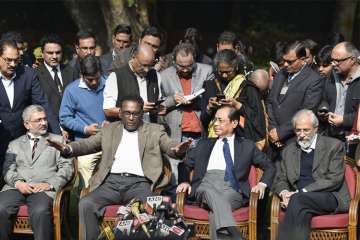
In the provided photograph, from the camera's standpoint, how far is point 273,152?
10.3m

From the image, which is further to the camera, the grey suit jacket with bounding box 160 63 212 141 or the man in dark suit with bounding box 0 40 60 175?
the grey suit jacket with bounding box 160 63 212 141

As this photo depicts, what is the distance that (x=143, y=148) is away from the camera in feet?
32.4

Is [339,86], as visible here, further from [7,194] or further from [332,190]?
[7,194]

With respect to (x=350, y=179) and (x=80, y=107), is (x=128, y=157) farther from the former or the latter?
(x=350, y=179)

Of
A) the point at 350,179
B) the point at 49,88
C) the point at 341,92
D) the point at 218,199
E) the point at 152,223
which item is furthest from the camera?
the point at 49,88

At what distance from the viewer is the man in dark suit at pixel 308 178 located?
9.22 meters

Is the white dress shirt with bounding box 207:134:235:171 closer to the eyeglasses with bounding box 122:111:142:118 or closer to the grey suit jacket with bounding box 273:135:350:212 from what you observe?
the grey suit jacket with bounding box 273:135:350:212

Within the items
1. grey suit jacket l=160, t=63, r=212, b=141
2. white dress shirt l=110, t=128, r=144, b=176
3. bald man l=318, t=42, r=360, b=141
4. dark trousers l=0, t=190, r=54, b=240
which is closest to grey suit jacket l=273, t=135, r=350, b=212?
bald man l=318, t=42, r=360, b=141

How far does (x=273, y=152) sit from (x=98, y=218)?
193cm

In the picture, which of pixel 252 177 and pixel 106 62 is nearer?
pixel 252 177

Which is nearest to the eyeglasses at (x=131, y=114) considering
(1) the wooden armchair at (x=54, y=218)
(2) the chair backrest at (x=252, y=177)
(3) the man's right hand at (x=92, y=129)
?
(3) the man's right hand at (x=92, y=129)

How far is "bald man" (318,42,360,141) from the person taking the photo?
9805 mm

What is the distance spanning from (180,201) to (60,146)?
1.20 metres

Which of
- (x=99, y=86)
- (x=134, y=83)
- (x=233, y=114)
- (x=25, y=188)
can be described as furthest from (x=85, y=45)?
(x=233, y=114)
